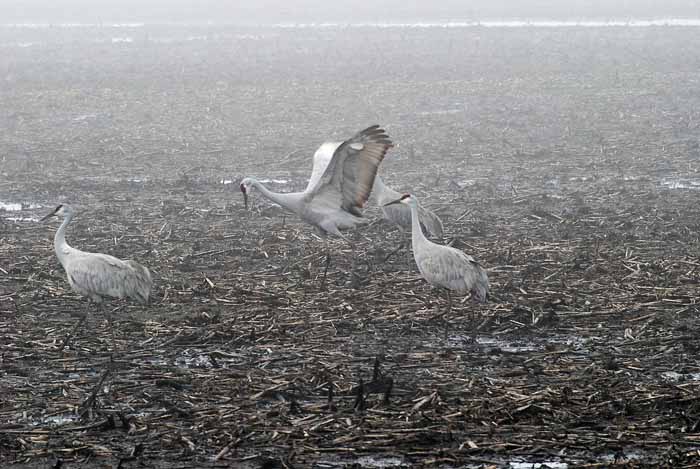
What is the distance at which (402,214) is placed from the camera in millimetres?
10312

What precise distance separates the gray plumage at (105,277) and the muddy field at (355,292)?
0.23 meters

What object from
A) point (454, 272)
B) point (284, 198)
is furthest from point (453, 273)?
point (284, 198)

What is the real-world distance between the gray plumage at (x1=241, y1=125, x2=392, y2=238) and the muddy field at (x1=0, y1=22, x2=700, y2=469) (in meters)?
0.37

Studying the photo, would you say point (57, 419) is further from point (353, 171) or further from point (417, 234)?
point (353, 171)

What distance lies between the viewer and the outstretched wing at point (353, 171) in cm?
911

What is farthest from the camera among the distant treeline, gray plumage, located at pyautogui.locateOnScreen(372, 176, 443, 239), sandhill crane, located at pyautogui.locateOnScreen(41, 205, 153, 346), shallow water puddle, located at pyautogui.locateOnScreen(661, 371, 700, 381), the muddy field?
the distant treeline

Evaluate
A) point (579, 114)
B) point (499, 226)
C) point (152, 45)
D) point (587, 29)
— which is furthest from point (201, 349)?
point (587, 29)

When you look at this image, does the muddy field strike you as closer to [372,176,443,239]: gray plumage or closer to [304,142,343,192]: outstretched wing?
[372,176,443,239]: gray plumage

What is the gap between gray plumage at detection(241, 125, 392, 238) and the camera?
9453 millimetres

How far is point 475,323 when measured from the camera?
312 inches

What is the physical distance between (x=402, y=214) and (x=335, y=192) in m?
A: 0.79

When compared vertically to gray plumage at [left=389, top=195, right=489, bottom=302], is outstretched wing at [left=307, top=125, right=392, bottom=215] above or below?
above

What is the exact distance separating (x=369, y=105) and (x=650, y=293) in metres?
11.9

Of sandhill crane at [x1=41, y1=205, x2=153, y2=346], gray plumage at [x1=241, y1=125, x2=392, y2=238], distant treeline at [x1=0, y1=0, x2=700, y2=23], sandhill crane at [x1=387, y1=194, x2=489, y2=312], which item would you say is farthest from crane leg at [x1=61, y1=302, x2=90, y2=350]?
distant treeline at [x1=0, y1=0, x2=700, y2=23]
